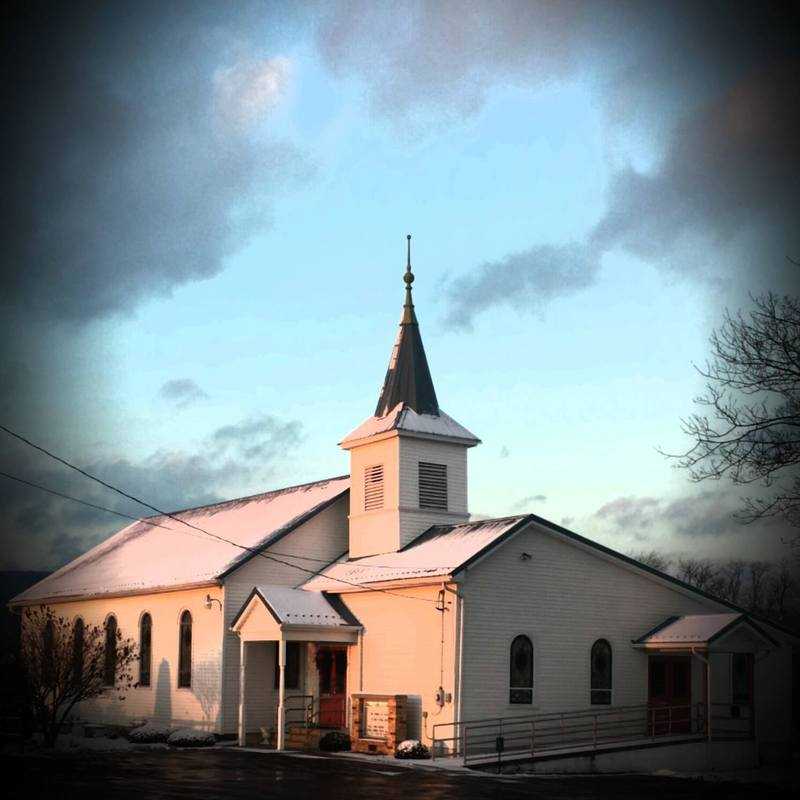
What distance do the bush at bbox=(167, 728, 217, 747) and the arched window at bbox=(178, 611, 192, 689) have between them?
353cm

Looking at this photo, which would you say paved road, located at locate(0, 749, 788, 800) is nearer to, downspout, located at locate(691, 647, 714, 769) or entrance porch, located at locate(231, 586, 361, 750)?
entrance porch, located at locate(231, 586, 361, 750)

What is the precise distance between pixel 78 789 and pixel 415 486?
16.2 metres

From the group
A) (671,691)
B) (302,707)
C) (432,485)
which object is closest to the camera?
(671,691)

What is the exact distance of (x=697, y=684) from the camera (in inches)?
1307

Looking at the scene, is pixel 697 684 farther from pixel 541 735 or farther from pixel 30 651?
pixel 30 651

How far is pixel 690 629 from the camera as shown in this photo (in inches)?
1277

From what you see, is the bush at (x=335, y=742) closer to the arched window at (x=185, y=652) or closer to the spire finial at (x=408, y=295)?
the arched window at (x=185, y=652)

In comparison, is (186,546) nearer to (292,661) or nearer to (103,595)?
(103,595)

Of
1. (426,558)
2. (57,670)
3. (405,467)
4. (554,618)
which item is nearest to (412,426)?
(405,467)

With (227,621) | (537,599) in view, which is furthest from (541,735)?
(227,621)

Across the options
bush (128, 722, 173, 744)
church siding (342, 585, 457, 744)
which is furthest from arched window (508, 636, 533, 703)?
bush (128, 722, 173, 744)

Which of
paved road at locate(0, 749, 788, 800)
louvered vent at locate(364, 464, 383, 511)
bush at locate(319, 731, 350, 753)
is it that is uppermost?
louvered vent at locate(364, 464, 383, 511)

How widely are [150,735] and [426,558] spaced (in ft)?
30.3

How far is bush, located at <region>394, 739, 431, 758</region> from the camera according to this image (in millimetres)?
28312
